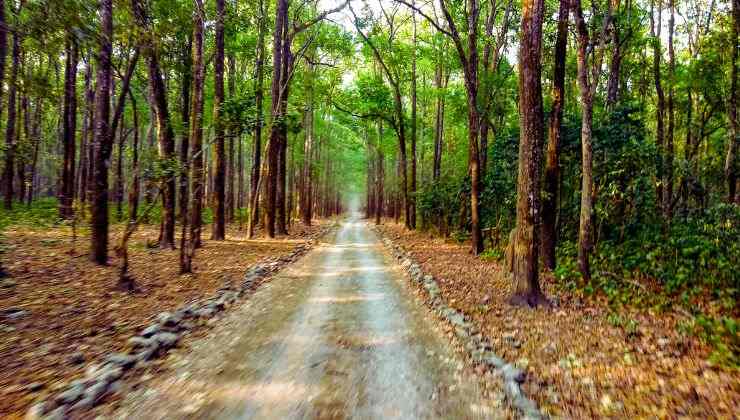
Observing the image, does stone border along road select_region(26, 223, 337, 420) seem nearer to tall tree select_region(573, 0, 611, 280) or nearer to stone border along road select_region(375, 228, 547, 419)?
stone border along road select_region(375, 228, 547, 419)

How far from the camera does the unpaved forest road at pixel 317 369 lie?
3873mm

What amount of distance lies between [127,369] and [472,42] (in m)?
12.9

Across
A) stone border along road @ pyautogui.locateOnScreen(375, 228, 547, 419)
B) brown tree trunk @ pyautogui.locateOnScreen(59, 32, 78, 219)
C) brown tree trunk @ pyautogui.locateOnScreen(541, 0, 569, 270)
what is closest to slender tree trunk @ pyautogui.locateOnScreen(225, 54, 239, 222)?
brown tree trunk @ pyautogui.locateOnScreen(59, 32, 78, 219)

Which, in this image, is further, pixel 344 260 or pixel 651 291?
pixel 344 260

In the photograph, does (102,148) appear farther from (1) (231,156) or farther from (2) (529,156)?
(1) (231,156)

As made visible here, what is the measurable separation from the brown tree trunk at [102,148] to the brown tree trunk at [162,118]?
2.29 feet

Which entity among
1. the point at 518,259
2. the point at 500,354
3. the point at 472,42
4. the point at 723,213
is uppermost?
the point at 472,42

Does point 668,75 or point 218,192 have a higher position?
point 668,75

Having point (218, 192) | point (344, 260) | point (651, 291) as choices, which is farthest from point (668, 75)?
point (218, 192)

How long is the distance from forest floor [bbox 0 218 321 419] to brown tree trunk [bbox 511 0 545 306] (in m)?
5.94

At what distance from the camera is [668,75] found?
2036cm

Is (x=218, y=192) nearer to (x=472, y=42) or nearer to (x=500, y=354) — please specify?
(x=472, y=42)

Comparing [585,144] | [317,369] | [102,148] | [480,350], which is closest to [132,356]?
[317,369]

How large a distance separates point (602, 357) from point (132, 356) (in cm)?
549
